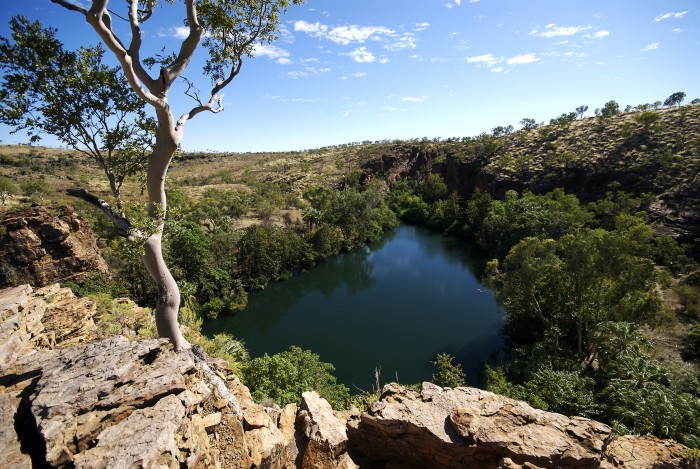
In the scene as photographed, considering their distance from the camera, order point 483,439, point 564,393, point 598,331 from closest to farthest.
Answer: point 483,439, point 564,393, point 598,331

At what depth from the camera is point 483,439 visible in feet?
19.6

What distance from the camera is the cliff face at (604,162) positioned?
37656 millimetres

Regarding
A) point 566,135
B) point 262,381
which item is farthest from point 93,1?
point 566,135

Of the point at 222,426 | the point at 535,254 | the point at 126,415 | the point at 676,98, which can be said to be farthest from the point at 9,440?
the point at 676,98

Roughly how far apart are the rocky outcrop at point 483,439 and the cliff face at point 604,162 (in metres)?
39.1

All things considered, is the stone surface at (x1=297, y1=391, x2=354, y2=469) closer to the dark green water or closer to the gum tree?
the gum tree

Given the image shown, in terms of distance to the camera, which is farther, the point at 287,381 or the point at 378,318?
the point at 378,318

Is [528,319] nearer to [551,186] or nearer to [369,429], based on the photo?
[369,429]

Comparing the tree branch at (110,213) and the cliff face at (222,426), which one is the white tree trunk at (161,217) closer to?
the tree branch at (110,213)

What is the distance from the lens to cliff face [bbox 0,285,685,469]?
405cm

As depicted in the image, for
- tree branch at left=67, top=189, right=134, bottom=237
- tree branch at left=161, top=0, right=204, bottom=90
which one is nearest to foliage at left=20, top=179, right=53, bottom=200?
tree branch at left=67, top=189, right=134, bottom=237

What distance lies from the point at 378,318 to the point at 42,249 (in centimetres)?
2571

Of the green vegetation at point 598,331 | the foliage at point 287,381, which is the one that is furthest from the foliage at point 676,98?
the foliage at point 287,381

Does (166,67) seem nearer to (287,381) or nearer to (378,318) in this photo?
(287,381)
